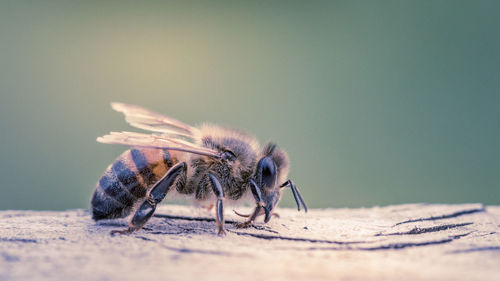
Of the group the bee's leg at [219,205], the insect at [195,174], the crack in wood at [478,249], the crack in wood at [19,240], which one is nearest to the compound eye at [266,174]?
the insect at [195,174]

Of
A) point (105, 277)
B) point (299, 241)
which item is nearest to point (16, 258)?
point (105, 277)

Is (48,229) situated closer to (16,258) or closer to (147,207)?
(147,207)

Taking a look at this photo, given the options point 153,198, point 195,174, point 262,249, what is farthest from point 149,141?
point 262,249

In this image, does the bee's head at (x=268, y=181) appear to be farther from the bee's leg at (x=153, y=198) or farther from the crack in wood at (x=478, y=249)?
the crack in wood at (x=478, y=249)

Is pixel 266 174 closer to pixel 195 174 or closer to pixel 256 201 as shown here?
pixel 256 201

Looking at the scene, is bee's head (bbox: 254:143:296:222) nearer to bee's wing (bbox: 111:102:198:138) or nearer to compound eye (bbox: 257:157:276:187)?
compound eye (bbox: 257:157:276:187)
